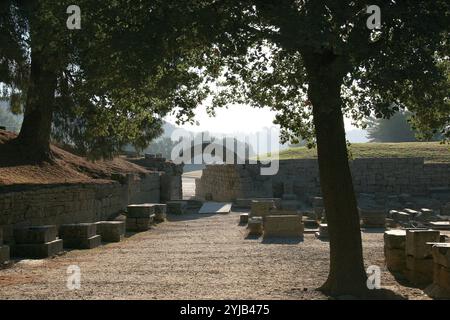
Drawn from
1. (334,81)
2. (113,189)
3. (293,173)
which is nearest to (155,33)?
(334,81)

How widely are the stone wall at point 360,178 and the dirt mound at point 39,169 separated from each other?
12495 millimetres

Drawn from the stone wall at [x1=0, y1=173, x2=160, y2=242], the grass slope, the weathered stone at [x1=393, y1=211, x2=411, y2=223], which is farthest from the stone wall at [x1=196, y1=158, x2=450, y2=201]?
the stone wall at [x1=0, y1=173, x2=160, y2=242]

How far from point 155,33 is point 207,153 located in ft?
104

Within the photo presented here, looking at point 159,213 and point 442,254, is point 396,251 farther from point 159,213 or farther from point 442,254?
point 159,213

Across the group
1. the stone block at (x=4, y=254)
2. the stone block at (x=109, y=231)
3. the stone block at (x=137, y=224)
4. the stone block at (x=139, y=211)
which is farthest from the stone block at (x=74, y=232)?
the stone block at (x=139, y=211)

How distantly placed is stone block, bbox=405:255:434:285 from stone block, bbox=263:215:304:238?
286 inches

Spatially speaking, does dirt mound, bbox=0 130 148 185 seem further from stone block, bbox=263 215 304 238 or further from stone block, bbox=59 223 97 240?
stone block, bbox=263 215 304 238

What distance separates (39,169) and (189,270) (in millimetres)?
8574

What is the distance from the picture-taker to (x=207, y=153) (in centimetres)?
3953

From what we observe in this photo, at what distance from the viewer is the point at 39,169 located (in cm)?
1722

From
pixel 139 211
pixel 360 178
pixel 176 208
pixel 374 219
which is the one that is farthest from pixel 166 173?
pixel 374 219

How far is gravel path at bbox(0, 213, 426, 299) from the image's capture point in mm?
8461

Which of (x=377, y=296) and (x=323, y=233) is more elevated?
(x=323, y=233)

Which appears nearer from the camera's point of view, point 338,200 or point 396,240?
point 338,200
